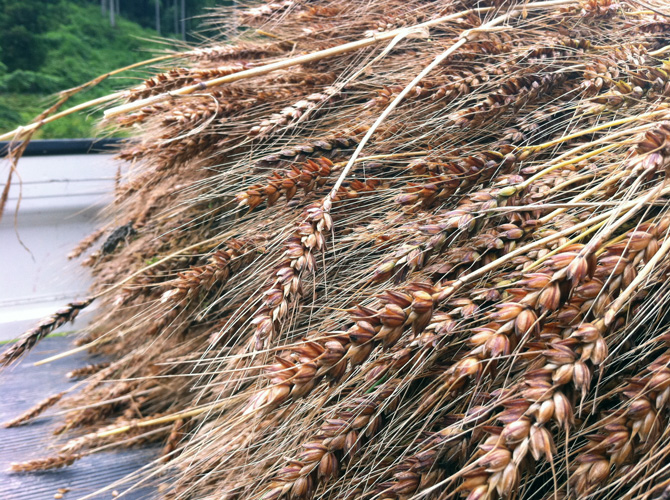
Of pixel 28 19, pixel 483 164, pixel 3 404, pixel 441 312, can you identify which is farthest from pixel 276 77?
pixel 28 19

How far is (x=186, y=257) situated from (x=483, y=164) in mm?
Result: 482

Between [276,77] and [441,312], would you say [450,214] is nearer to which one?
[441,312]

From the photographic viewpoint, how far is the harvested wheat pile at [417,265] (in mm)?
321

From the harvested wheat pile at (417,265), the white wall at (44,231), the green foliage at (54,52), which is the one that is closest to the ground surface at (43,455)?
the harvested wheat pile at (417,265)

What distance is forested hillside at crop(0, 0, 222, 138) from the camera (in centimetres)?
184

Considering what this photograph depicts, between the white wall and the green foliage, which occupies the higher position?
the green foliage

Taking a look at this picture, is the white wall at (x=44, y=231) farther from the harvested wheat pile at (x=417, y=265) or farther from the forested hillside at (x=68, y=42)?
the harvested wheat pile at (x=417, y=265)

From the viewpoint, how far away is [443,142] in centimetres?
62

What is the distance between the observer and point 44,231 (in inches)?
62.6

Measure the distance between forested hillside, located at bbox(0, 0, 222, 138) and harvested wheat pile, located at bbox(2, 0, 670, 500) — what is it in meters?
1.09

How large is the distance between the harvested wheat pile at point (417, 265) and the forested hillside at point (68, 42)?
1.09 meters

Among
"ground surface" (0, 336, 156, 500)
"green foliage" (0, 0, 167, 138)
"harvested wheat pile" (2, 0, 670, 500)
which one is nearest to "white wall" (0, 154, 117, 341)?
A: "green foliage" (0, 0, 167, 138)

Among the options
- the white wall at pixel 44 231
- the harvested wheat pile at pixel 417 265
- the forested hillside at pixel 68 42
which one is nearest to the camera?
the harvested wheat pile at pixel 417 265

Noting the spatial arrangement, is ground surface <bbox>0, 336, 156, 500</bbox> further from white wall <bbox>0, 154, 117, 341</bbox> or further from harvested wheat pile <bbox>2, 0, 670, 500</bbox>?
white wall <bbox>0, 154, 117, 341</bbox>
